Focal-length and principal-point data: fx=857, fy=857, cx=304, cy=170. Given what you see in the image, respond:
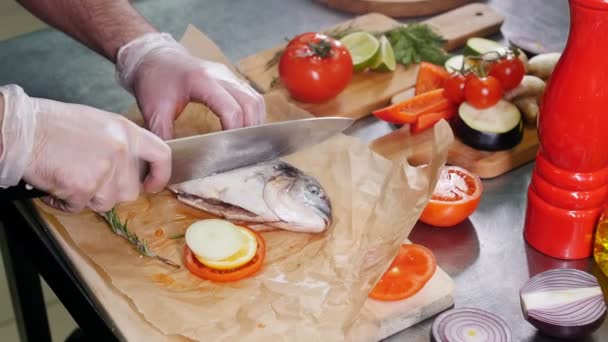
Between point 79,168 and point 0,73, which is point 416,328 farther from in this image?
point 0,73

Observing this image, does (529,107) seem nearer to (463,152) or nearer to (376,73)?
(463,152)

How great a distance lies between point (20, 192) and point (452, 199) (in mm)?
802

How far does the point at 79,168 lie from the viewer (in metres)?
1.50

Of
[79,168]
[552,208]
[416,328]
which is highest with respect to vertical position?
[79,168]

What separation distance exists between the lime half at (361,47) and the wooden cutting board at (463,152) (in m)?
0.26

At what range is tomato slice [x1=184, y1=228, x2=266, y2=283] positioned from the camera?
158 centimetres

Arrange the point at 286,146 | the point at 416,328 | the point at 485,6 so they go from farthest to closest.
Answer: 1. the point at 485,6
2. the point at 286,146
3. the point at 416,328

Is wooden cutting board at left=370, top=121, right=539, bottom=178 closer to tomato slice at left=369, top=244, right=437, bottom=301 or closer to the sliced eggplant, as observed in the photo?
the sliced eggplant

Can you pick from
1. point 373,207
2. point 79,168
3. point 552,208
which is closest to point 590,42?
point 552,208

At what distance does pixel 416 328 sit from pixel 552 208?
332 mm

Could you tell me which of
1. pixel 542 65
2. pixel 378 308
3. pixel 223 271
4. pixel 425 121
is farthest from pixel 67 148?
pixel 542 65

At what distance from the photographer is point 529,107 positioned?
1.92 meters

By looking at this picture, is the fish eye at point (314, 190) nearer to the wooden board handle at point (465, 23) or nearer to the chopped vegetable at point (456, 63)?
the chopped vegetable at point (456, 63)

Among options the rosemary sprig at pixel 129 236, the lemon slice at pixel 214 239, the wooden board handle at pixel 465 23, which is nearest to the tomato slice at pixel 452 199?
the lemon slice at pixel 214 239
